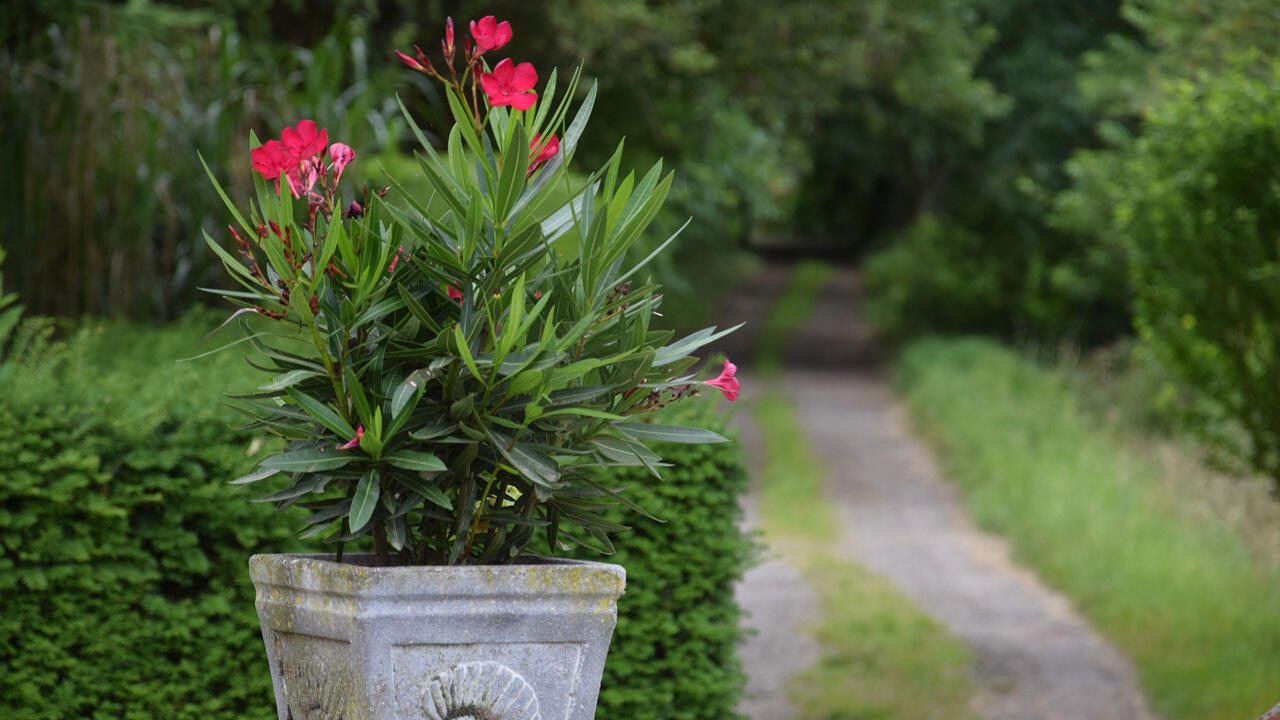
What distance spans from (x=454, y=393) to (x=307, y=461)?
1.04ft

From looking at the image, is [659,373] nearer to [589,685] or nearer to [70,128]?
[589,685]

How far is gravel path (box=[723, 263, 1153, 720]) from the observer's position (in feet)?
21.2

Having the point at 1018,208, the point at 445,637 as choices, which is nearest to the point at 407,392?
the point at 445,637

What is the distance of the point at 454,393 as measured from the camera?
255cm

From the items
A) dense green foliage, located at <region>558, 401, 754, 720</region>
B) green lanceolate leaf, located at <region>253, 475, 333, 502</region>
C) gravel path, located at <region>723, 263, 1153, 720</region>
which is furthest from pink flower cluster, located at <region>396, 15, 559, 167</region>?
gravel path, located at <region>723, 263, 1153, 720</region>

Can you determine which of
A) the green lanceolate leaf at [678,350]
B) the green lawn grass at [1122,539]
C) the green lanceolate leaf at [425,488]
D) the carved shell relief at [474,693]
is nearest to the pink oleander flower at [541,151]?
the green lanceolate leaf at [678,350]

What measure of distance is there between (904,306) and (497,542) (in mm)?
19771

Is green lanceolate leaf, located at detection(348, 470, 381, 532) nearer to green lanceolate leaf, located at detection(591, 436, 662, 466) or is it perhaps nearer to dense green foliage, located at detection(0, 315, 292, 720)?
green lanceolate leaf, located at detection(591, 436, 662, 466)

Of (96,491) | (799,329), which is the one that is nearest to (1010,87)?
(799,329)

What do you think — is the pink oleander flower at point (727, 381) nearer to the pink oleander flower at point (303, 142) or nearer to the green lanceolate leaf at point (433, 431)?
the green lanceolate leaf at point (433, 431)

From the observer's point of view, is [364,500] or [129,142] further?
[129,142]

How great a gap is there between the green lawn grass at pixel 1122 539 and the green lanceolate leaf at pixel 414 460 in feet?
16.2

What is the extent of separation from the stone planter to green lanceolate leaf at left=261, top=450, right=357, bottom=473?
20 centimetres

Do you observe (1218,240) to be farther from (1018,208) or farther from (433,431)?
(1018,208)
